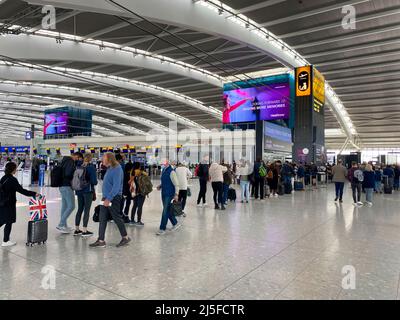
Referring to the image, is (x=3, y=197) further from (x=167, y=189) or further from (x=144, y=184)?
(x=167, y=189)

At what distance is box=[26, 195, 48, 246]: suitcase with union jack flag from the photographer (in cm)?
460

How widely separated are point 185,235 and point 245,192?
5.25 meters

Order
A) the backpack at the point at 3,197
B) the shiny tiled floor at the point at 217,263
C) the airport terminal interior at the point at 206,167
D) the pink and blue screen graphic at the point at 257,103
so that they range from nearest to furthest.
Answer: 1. the shiny tiled floor at the point at 217,263
2. the airport terminal interior at the point at 206,167
3. the backpack at the point at 3,197
4. the pink and blue screen graphic at the point at 257,103

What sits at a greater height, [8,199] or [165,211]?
[8,199]

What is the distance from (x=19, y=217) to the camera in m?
6.99

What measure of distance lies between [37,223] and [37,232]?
0.14 meters

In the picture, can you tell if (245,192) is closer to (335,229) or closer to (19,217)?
(335,229)

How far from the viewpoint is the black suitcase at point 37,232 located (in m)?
4.59

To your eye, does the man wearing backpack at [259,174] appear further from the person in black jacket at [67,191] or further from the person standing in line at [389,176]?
the person standing in line at [389,176]

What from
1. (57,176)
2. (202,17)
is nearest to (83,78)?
(202,17)

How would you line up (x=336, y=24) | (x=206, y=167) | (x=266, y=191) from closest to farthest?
(x=206, y=167) → (x=266, y=191) → (x=336, y=24)

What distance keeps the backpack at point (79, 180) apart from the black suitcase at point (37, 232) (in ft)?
2.52

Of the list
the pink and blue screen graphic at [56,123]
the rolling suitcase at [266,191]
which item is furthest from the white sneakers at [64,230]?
the pink and blue screen graphic at [56,123]

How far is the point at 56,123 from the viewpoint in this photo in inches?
1495
